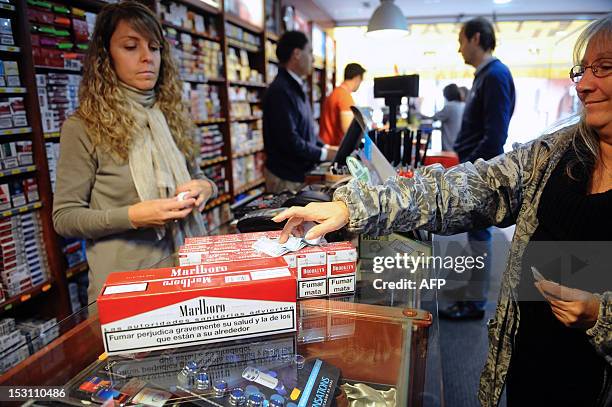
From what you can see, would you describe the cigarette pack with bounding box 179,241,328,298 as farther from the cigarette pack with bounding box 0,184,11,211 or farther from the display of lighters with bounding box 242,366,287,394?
the cigarette pack with bounding box 0,184,11,211

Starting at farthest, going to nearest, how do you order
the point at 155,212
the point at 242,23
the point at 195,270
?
the point at 242,23, the point at 155,212, the point at 195,270

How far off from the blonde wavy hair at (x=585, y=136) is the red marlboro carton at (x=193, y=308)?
0.76 meters

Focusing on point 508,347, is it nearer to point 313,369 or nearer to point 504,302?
point 504,302

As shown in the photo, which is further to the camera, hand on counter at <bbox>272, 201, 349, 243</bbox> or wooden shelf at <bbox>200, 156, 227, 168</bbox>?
wooden shelf at <bbox>200, 156, 227, 168</bbox>

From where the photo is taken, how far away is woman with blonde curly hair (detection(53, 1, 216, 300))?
53.9 inches

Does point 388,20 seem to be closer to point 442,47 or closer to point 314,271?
point 442,47

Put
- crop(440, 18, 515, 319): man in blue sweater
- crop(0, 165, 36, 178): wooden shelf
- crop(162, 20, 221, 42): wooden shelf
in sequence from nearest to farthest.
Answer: crop(0, 165, 36, 178): wooden shelf < crop(440, 18, 515, 319): man in blue sweater < crop(162, 20, 221, 42): wooden shelf

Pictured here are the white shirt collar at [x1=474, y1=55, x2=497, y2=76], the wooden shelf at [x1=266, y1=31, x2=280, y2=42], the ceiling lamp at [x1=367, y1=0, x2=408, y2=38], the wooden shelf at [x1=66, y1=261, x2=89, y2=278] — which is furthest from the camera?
the wooden shelf at [x1=266, y1=31, x2=280, y2=42]

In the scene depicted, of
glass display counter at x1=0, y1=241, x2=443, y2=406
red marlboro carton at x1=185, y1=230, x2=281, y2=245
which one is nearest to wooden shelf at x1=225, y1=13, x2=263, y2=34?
red marlboro carton at x1=185, y1=230, x2=281, y2=245

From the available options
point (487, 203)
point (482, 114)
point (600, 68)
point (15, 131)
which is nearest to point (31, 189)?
point (15, 131)

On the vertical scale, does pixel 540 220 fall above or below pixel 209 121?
below

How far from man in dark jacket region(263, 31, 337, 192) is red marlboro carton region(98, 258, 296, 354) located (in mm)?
2208

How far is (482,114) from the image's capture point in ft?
9.27

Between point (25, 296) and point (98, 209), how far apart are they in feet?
3.73
